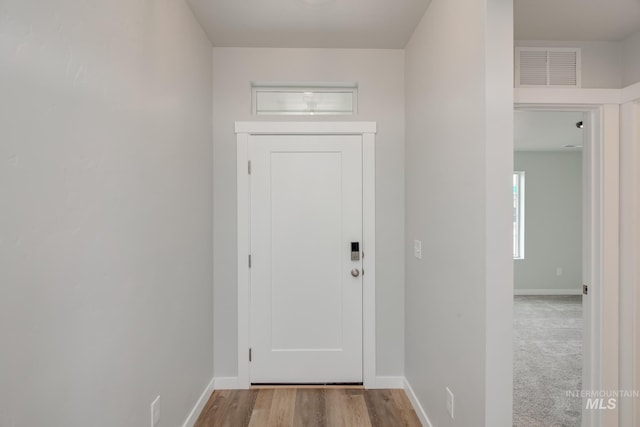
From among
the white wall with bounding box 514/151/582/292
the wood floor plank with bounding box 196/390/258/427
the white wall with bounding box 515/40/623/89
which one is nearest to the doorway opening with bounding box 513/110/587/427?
the white wall with bounding box 514/151/582/292

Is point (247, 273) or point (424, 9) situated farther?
point (247, 273)

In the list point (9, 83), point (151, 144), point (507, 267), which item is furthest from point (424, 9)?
point (9, 83)

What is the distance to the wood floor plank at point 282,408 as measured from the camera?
84.8 inches

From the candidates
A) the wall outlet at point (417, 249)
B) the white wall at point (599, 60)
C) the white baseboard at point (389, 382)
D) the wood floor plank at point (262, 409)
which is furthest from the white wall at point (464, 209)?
the wood floor plank at point (262, 409)

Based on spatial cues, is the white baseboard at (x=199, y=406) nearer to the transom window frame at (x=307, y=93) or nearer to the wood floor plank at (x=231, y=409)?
the wood floor plank at (x=231, y=409)

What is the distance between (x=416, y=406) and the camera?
2277 millimetres

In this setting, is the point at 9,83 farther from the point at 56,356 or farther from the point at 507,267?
the point at 507,267

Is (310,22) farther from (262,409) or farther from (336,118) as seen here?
(262,409)

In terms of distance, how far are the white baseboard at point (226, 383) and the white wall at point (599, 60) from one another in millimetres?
3139

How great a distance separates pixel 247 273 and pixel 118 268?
1297mm

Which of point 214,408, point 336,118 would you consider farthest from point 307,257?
point 214,408

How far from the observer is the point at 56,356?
1007 mm

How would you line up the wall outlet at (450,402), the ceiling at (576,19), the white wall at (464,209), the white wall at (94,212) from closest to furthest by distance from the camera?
1. the white wall at (94,212)
2. the white wall at (464,209)
3. the wall outlet at (450,402)
4. the ceiling at (576,19)

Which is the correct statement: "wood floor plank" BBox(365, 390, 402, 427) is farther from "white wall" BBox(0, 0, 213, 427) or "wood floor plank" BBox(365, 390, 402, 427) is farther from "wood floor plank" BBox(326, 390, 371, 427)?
"white wall" BBox(0, 0, 213, 427)
